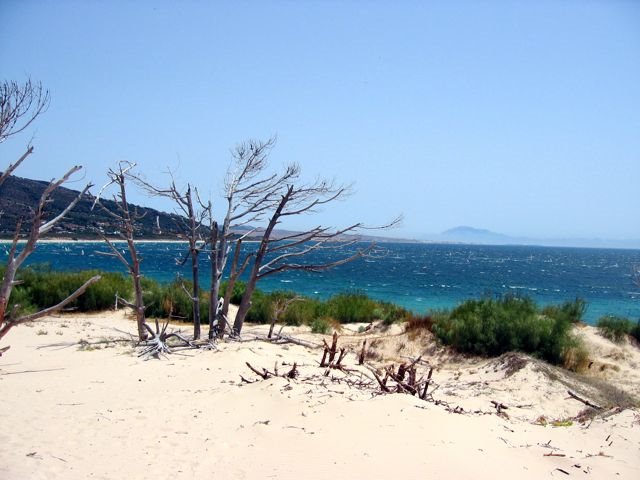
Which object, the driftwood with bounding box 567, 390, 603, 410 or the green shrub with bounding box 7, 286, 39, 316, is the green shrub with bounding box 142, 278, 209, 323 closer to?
the green shrub with bounding box 7, 286, 39, 316

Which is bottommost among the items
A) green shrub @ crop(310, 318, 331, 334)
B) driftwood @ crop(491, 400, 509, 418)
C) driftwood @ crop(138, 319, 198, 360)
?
green shrub @ crop(310, 318, 331, 334)

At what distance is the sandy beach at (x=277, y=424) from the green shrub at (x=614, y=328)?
4.03m

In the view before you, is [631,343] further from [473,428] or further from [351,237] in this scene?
[473,428]

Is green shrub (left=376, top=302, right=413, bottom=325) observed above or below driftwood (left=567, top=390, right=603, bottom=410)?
above

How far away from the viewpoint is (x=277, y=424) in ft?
20.4

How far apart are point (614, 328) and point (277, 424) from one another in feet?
38.2

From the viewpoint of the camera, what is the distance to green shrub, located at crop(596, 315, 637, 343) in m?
14.2

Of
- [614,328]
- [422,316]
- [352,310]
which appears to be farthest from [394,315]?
[614,328]

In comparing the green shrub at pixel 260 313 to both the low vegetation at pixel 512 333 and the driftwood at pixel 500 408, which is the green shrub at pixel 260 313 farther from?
the driftwood at pixel 500 408

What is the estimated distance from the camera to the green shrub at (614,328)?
14.2 m

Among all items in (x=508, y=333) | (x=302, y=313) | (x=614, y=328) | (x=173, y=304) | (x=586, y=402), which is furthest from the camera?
(x=302, y=313)

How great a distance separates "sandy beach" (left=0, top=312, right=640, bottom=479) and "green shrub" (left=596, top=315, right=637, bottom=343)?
4035mm

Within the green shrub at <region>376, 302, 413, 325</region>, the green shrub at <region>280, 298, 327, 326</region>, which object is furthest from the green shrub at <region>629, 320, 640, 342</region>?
the green shrub at <region>280, 298, 327, 326</region>

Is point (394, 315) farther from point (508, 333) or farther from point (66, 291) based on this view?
point (66, 291)
